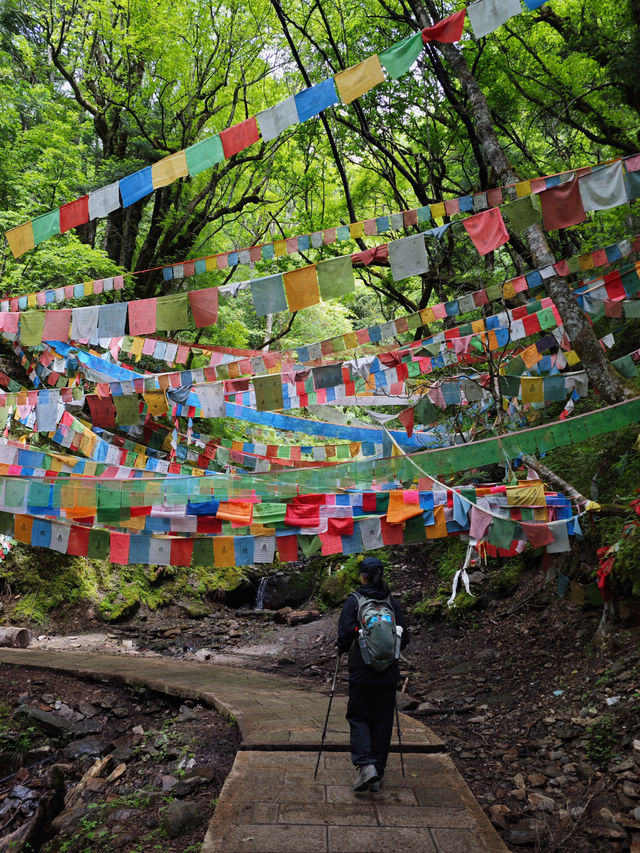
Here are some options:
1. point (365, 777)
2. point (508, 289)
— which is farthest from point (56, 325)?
point (508, 289)

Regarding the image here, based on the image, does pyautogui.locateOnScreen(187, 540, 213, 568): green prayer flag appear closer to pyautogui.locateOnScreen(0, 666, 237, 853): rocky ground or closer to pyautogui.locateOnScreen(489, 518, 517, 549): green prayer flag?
pyautogui.locateOnScreen(0, 666, 237, 853): rocky ground

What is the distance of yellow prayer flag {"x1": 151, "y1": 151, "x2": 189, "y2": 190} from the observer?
214 inches

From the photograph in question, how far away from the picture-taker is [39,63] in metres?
15.1

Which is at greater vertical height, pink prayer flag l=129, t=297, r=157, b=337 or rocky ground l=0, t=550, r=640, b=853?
pink prayer flag l=129, t=297, r=157, b=337

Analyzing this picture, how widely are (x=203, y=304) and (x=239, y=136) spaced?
6.01 feet

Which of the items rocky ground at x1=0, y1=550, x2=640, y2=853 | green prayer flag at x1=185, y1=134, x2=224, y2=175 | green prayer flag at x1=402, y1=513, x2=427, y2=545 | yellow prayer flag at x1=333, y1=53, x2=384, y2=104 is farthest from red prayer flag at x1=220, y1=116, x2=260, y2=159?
rocky ground at x1=0, y1=550, x2=640, y2=853

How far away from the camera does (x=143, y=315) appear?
640 centimetres

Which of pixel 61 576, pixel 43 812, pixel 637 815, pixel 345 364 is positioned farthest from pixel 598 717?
pixel 61 576

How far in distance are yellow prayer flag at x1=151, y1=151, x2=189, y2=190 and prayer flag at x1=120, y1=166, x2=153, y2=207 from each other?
0.08 metres

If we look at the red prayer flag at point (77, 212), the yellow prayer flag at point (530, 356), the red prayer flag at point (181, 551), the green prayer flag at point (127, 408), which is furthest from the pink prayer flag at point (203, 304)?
the yellow prayer flag at point (530, 356)

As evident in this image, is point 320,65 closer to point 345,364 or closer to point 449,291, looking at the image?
point 449,291

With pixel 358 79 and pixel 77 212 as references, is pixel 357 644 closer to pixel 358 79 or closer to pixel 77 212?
pixel 358 79

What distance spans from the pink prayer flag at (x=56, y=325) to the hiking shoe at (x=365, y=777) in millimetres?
5487

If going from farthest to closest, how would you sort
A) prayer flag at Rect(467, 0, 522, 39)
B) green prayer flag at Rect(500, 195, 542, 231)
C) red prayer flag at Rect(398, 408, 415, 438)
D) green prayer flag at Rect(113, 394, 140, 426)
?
red prayer flag at Rect(398, 408, 415, 438), green prayer flag at Rect(113, 394, 140, 426), green prayer flag at Rect(500, 195, 542, 231), prayer flag at Rect(467, 0, 522, 39)
